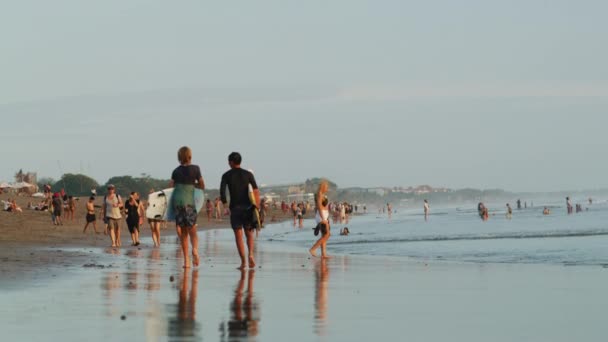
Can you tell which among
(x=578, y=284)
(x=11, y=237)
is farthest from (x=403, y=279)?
(x=11, y=237)

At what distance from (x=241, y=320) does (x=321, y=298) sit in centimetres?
224

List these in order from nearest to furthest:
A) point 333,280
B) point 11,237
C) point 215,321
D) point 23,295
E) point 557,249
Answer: point 215,321 → point 23,295 → point 333,280 → point 557,249 → point 11,237

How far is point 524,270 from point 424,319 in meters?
7.23

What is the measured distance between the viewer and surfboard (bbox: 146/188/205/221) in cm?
1545

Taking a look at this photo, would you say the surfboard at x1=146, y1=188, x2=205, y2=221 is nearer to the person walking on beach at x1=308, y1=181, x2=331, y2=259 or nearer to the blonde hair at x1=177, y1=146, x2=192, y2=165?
the blonde hair at x1=177, y1=146, x2=192, y2=165

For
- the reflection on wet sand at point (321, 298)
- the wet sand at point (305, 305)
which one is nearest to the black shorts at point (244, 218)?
the wet sand at point (305, 305)

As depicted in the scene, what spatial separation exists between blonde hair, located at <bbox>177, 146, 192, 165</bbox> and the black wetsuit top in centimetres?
60

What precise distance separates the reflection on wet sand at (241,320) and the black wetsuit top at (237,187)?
450cm

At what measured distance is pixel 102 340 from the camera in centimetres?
674

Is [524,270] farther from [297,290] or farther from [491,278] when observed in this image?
[297,290]

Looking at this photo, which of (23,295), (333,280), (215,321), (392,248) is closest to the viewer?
(215,321)

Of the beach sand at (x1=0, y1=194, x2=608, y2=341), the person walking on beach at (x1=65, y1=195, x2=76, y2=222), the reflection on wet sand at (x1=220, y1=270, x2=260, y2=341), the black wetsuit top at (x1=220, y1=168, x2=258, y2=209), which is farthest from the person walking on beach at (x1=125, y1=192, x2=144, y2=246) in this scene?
the person walking on beach at (x1=65, y1=195, x2=76, y2=222)

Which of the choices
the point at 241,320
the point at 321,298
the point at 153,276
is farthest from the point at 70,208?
the point at 241,320

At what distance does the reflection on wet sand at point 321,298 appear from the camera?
761 centimetres
